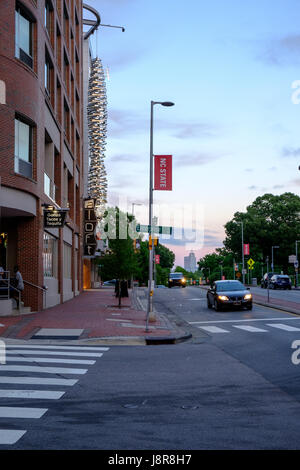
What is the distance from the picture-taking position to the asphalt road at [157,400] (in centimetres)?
587

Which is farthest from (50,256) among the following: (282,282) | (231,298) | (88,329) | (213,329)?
(282,282)

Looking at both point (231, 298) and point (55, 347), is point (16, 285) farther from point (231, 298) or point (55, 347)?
point (231, 298)

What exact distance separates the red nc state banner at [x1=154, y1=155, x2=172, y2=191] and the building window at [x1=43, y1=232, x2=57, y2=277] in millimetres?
7306

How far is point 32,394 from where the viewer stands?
8.13 m

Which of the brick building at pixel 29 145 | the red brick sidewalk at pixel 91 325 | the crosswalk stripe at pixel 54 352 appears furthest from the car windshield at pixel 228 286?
the crosswalk stripe at pixel 54 352

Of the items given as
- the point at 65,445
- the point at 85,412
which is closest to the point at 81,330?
the point at 85,412

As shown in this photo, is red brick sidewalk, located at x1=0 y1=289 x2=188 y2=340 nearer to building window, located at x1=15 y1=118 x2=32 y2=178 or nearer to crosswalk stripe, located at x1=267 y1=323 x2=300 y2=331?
crosswalk stripe, located at x1=267 y1=323 x2=300 y2=331

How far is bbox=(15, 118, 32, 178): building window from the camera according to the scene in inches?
902

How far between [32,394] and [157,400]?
1.78 meters

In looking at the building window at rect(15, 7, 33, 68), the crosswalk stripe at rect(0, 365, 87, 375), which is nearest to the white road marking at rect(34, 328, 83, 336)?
the crosswalk stripe at rect(0, 365, 87, 375)

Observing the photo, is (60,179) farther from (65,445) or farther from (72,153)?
(65,445)

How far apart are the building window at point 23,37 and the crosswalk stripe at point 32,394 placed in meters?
17.7

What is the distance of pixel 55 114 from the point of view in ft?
102

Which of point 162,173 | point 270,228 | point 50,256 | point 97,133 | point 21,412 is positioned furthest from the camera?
point 270,228
